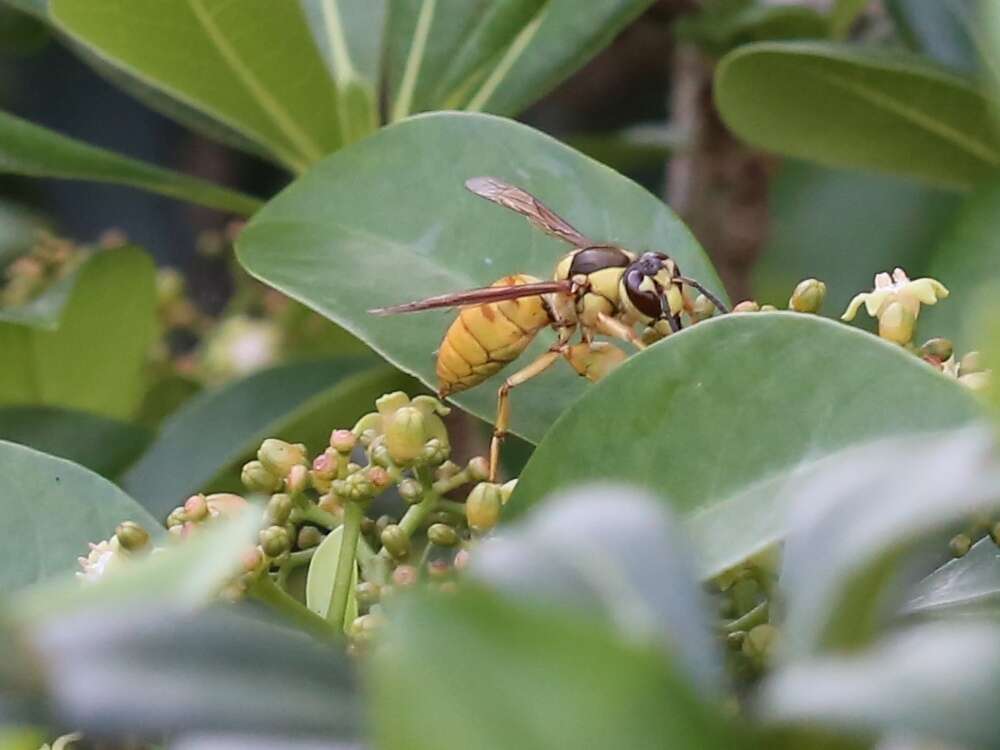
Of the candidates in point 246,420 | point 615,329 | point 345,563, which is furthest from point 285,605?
point 246,420

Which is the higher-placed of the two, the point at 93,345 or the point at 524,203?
the point at 524,203

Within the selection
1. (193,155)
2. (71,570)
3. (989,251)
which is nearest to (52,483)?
(71,570)

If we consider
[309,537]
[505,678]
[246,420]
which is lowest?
[246,420]

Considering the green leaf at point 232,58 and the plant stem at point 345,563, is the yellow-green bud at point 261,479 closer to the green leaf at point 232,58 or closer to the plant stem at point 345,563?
the plant stem at point 345,563

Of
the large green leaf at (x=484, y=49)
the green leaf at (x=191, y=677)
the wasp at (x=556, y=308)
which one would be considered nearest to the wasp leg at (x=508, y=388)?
the wasp at (x=556, y=308)

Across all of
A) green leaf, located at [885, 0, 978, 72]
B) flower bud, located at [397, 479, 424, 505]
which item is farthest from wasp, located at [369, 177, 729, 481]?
green leaf, located at [885, 0, 978, 72]

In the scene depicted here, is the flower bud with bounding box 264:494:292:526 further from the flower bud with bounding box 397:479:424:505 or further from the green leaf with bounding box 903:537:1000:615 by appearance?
the green leaf with bounding box 903:537:1000:615

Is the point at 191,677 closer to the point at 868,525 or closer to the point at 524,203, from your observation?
the point at 868,525
